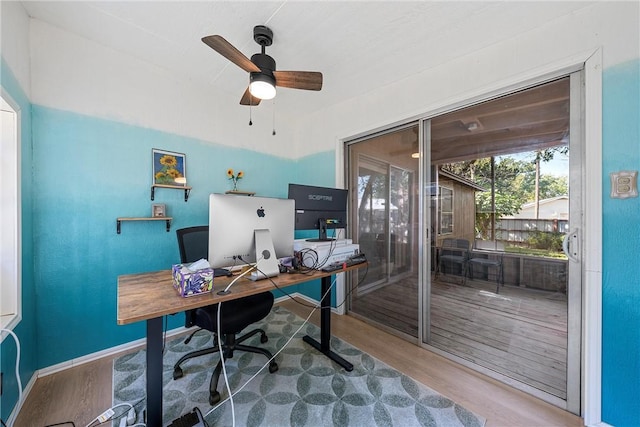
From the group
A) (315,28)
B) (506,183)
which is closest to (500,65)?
(506,183)

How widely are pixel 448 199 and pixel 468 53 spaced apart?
3.94ft

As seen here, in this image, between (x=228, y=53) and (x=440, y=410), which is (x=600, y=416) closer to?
(x=440, y=410)

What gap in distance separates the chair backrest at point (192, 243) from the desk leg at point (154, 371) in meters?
0.77

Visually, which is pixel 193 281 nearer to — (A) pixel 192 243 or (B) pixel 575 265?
(A) pixel 192 243

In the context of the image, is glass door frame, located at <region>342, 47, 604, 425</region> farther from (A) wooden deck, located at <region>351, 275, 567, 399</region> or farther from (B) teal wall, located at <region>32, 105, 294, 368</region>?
(B) teal wall, located at <region>32, 105, 294, 368</region>

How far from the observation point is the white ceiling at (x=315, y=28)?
156cm

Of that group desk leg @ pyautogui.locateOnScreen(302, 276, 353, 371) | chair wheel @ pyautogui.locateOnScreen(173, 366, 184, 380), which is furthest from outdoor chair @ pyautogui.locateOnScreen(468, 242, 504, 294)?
chair wheel @ pyautogui.locateOnScreen(173, 366, 184, 380)

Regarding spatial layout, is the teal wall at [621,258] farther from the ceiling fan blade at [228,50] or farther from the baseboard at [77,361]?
the baseboard at [77,361]

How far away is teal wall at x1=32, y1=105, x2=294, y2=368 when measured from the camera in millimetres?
1739

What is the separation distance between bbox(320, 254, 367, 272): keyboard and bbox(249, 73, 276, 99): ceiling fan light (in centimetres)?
137

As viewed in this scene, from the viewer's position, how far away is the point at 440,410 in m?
1.48

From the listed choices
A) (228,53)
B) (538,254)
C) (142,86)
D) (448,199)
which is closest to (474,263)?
(538,254)

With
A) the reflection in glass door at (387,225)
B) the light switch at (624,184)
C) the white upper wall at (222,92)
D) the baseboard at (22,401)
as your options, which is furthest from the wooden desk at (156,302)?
the light switch at (624,184)

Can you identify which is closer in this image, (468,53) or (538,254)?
(538,254)
